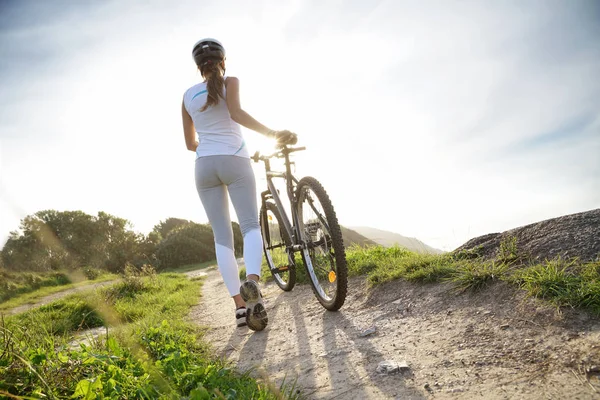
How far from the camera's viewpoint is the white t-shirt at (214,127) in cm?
296

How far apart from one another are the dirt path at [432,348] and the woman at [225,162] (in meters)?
0.51

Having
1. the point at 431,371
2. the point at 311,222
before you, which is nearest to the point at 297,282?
the point at 311,222

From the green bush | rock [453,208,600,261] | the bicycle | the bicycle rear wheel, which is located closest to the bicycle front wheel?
the bicycle

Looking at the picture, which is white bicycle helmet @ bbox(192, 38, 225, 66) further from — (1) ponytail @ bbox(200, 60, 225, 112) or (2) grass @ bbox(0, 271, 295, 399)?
(2) grass @ bbox(0, 271, 295, 399)

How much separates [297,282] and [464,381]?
10.1 ft

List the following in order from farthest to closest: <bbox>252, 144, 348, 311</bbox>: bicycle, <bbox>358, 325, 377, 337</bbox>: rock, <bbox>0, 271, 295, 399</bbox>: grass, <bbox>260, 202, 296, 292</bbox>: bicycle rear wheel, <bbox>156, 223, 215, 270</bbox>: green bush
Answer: <bbox>156, 223, 215, 270</bbox>: green bush
<bbox>260, 202, 296, 292</bbox>: bicycle rear wheel
<bbox>252, 144, 348, 311</bbox>: bicycle
<bbox>358, 325, 377, 337</bbox>: rock
<bbox>0, 271, 295, 399</bbox>: grass

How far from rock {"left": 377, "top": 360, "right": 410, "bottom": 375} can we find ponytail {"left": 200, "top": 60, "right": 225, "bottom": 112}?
2327 mm

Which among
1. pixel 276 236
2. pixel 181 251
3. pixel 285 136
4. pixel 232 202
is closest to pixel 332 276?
pixel 232 202

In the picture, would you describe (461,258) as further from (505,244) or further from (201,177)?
(201,177)

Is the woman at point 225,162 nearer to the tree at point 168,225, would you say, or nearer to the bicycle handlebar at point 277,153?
the bicycle handlebar at point 277,153

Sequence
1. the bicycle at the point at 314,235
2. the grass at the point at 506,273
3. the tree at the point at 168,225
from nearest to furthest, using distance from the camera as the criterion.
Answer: the grass at the point at 506,273 < the bicycle at the point at 314,235 < the tree at the point at 168,225

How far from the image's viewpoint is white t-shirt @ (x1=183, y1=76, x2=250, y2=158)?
2965mm

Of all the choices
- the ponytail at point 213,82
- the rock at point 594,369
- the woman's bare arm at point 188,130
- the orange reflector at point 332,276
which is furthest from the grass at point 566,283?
the woman's bare arm at point 188,130

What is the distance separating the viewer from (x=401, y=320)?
2512mm
